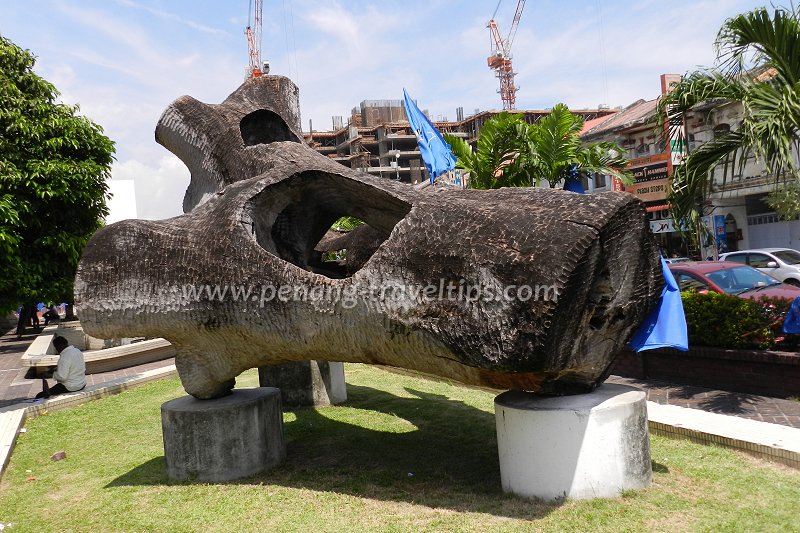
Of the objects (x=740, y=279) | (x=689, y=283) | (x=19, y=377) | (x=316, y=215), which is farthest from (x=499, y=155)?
(x=19, y=377)

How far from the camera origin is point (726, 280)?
37.6ft

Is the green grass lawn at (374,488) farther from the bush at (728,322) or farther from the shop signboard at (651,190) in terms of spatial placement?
the shop signboard at (651,190)

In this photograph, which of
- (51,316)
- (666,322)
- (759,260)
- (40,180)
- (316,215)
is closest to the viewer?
(666,322)

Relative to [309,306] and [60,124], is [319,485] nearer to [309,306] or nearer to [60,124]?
[309,306]

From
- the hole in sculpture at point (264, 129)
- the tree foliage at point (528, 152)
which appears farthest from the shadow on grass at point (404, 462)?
the tree foliage at point (528, 152)

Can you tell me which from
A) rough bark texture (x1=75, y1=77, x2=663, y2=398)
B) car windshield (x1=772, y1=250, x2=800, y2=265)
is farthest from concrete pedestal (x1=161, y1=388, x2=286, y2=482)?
car windshield (x1=772, y1=250, x2=800, y2=265)

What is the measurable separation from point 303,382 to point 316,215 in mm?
3030

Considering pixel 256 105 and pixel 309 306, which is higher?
pixel 256 105

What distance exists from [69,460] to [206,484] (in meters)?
2.42

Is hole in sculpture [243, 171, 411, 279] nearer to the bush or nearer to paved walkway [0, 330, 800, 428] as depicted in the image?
paved walkway [0, 330, 800, 428]

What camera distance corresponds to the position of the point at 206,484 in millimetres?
6102

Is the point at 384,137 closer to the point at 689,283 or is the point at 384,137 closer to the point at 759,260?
the point at 759,260

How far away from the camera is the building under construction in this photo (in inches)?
2525

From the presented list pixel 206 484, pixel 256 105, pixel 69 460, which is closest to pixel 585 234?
pixel 206 484
